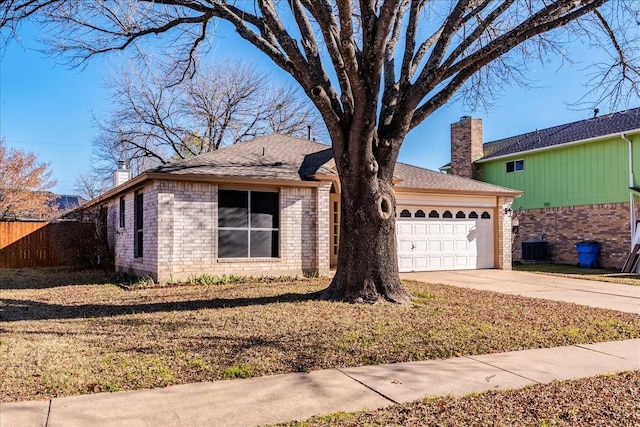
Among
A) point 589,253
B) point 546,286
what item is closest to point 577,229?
point 589,253

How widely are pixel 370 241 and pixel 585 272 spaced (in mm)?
11288

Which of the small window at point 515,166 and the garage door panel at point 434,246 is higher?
the small window at point 515,166

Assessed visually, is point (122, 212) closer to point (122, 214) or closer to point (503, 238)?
point (122, 214)

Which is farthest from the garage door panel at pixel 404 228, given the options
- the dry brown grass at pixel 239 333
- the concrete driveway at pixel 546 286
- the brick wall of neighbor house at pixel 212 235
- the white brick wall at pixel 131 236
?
the white brick wall at pixel 131 236

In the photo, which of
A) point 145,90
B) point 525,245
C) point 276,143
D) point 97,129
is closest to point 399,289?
point 276,143

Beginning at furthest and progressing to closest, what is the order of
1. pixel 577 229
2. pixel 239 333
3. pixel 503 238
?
1. pixel 577 229
2. pixel 503 238
3. pixel 239 333

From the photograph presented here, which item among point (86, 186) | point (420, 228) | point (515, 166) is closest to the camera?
point (420, 228)

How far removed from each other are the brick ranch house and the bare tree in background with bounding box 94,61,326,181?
11444mm

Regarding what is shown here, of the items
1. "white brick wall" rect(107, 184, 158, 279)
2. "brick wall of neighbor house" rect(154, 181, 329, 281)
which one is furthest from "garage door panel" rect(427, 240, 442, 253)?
A: "white brick wall" rect(107, 184, 158, 279)

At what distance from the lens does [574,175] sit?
Result: 1948 centimetres

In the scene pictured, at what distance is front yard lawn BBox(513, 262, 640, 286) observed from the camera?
1377cm

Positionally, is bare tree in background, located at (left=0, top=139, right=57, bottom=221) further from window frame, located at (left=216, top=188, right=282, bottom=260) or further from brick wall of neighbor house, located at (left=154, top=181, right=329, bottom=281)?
window frame, located at (left=216, top=188, right=282, bottom=260)

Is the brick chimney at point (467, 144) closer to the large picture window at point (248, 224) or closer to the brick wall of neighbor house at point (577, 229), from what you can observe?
the brick wall of neighbor house at point (577, 229)

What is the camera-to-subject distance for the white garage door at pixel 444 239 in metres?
15.1
